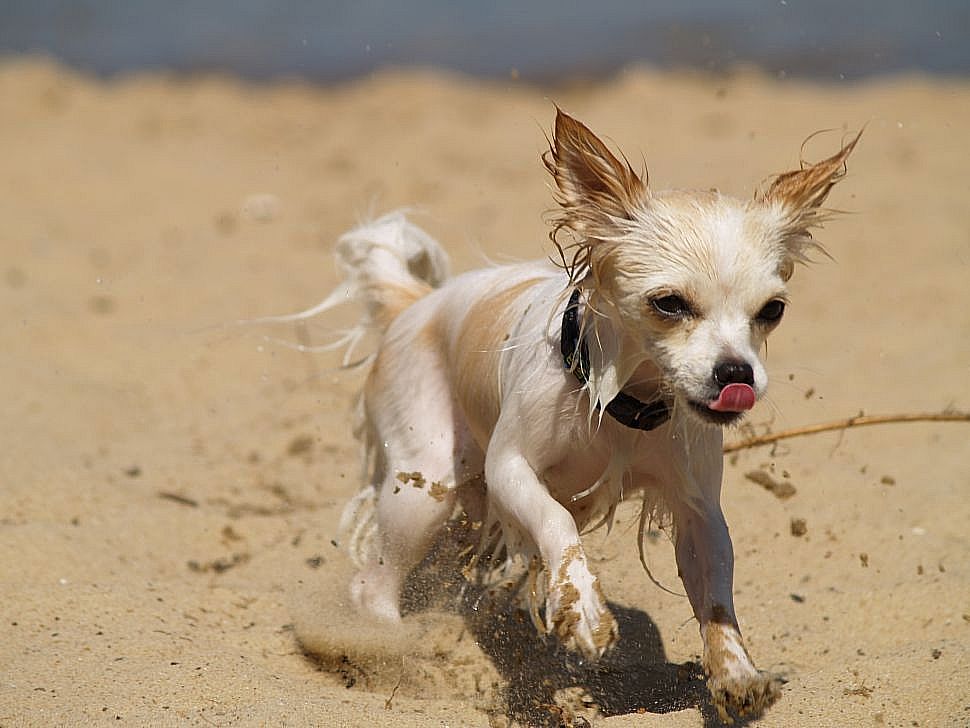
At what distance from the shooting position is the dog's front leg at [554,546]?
3123 mm

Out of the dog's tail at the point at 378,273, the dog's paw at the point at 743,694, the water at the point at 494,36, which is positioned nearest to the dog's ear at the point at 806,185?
the dog's paw at the point at 743,694

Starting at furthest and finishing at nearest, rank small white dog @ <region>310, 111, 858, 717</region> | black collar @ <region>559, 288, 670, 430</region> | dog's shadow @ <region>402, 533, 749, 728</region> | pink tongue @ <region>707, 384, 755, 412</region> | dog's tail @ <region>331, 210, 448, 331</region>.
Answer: dog's tail @ <region>331, 210, 448, 331</region> < dog's shadow @ <region>402, 533, 749, 728</region> < black collar @ <region>559, 288, 670, 430</region> < small white dog @ <region>310, 111, 858, 717</region> < pink tongue @ <region>707, 384, 755, 412</region>

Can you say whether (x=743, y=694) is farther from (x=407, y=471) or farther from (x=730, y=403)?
(x=407, y=471)

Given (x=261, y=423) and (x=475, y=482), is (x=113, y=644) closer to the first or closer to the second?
(x=475, y=482)

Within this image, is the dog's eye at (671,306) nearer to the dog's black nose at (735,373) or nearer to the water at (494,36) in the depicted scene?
the dog's black nose at (735,373)

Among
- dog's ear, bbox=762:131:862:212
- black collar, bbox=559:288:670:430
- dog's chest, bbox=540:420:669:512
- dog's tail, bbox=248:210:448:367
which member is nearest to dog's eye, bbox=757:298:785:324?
dog's ear, bbox=762:131:862:212

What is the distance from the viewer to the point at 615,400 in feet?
11.0

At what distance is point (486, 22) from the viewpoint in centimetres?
2252

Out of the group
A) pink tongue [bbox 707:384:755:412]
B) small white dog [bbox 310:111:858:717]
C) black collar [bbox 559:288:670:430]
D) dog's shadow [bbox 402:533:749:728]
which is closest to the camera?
pink tongue [bbox 707:384:755:412]

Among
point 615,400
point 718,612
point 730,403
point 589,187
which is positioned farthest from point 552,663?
point 589,187

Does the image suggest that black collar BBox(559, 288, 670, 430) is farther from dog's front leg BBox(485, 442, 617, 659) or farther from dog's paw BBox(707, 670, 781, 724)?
dog's paw BBox(707, 670, 781, 724)

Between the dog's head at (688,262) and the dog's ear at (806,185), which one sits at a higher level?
the dog's ear at (806,185)

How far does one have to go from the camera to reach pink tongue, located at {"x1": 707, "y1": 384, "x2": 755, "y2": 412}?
293 centimetres

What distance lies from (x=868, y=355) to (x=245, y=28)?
1662cm
